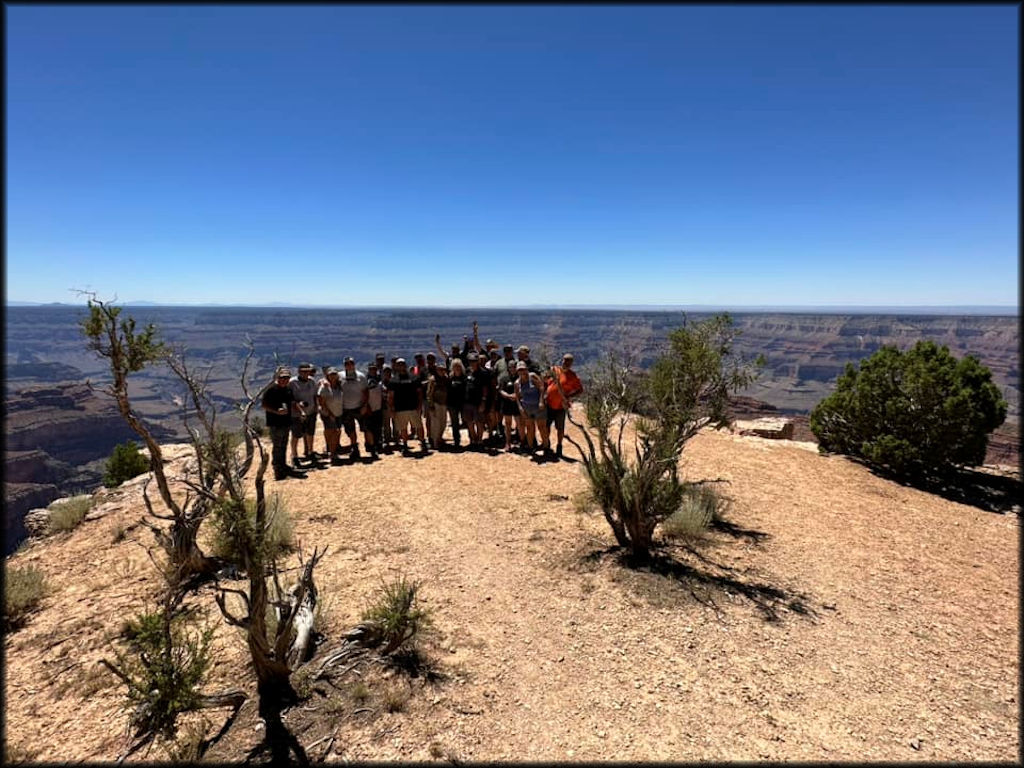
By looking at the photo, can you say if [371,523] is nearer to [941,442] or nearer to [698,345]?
[698,345]

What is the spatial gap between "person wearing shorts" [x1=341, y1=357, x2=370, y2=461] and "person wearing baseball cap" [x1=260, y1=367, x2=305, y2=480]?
113cm

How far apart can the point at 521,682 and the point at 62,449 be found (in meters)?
78.1

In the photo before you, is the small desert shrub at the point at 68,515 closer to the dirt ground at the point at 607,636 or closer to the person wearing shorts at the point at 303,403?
the dirt ground at the point at 607,636

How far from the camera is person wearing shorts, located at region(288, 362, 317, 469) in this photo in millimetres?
10253

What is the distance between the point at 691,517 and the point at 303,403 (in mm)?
7794

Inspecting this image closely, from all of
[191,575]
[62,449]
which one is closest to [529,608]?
[191,575]

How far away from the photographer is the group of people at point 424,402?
1057 centimetres

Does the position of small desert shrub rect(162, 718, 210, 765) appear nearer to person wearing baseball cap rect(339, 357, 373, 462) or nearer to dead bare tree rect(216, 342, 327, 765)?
dead bare tree rect(216, 342, 327, 765)

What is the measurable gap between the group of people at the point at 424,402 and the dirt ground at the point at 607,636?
6.20 feet

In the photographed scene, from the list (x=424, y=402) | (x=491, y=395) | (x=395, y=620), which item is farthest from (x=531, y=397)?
(x=395, y=620)

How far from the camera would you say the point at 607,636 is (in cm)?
536

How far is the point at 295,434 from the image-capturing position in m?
10.5

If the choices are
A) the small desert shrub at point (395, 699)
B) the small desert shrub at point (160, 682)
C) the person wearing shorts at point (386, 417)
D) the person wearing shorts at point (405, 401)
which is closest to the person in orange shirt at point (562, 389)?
the person wearing shorts at point (405, 401)

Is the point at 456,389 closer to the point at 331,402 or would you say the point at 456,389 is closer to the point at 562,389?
the point at 331,402
